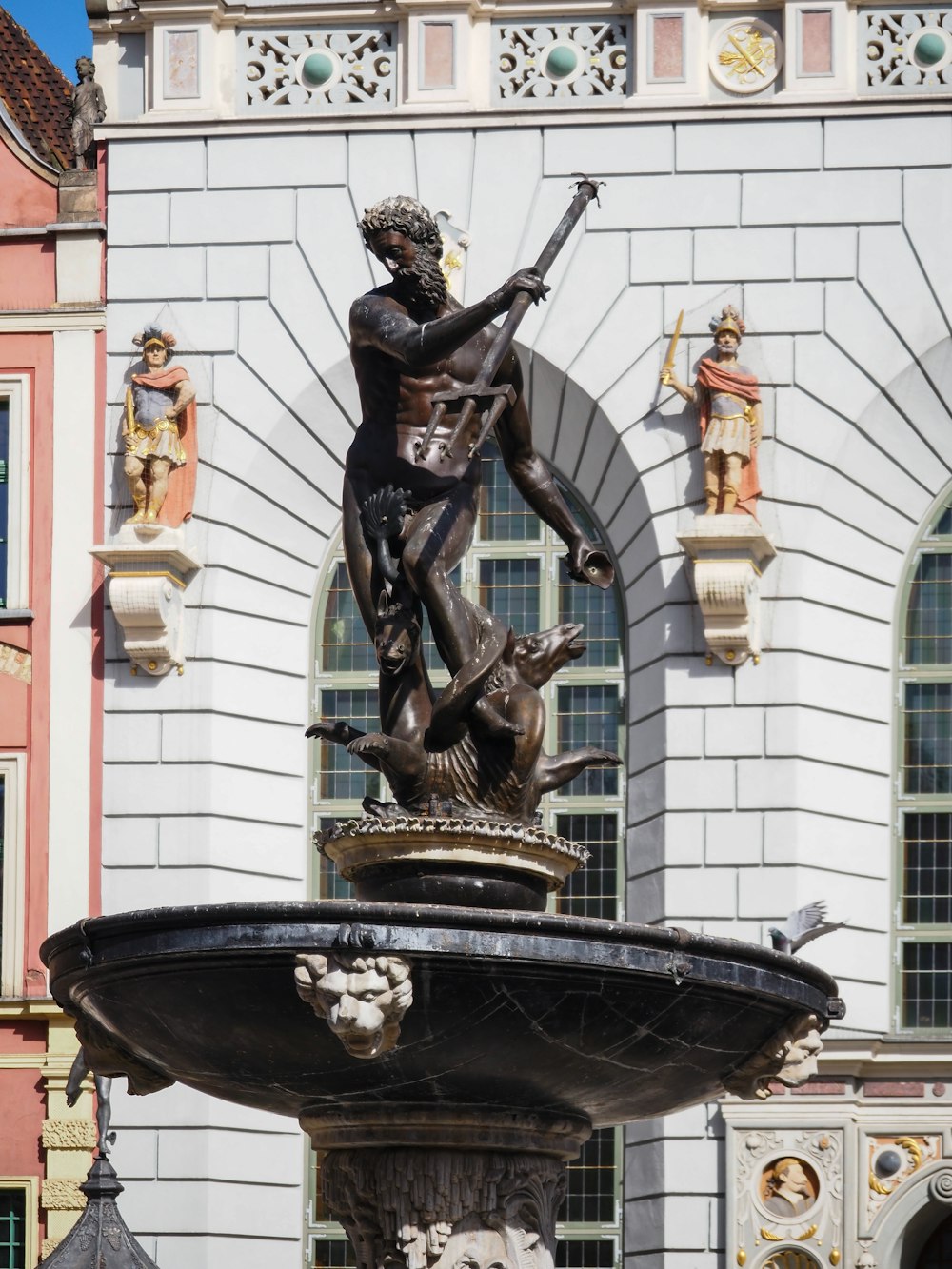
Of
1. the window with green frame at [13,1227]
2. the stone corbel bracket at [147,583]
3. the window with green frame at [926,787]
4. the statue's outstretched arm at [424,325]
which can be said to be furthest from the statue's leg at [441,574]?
the window with green frame at [13,1227]

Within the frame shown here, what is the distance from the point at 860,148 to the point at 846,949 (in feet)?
21.0

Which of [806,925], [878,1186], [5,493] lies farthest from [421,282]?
[5,493]

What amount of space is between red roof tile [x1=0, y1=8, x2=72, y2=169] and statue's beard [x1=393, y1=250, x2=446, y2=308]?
43.2 feet

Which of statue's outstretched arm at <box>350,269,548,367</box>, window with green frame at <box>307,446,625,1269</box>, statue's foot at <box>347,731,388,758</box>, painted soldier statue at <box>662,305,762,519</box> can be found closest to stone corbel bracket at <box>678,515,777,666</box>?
painted soldier statue at <box>662,305,762,519</box>

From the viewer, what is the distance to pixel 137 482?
22203 millimetres

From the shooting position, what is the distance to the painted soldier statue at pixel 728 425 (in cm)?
2161

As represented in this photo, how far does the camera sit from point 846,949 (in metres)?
21.4

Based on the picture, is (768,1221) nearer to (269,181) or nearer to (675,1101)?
(269,181)

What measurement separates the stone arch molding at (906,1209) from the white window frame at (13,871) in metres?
6.96

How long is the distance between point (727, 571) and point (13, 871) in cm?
622

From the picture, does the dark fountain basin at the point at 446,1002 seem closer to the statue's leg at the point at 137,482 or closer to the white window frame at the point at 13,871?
the white window frame at the point at 13,871

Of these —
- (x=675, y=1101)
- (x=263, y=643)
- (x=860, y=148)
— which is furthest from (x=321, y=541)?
(x=675, y=1101)

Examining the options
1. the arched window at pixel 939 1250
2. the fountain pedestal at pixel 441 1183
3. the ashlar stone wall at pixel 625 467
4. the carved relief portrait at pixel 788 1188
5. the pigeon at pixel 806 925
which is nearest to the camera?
the fountain pedestal at pixel 441 1183

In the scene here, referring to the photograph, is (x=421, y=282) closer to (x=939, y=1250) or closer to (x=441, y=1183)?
(x=441, y=1183)
